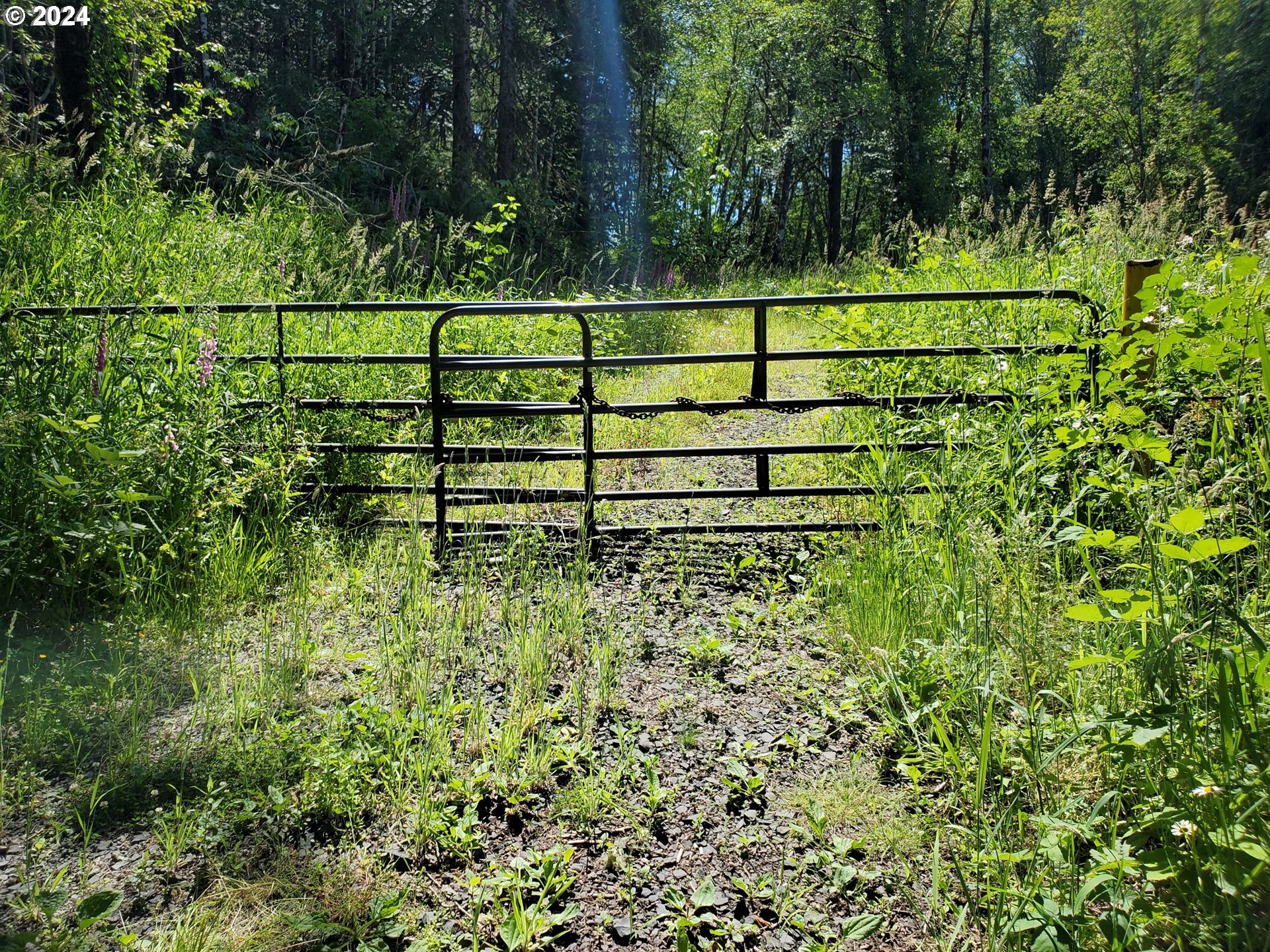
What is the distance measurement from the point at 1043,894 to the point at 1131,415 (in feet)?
4.86

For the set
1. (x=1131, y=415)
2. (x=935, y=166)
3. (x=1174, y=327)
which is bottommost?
(x=1131, y=415)

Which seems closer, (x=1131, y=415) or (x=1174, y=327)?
(x=1131, y=415)

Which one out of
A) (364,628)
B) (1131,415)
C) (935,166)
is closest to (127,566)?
(364,628)

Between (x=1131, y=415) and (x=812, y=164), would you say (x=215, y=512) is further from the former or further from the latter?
(x=812, y=164)

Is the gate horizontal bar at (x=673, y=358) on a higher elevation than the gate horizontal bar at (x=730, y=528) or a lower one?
higher

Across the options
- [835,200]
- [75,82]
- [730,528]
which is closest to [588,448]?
[730,528]

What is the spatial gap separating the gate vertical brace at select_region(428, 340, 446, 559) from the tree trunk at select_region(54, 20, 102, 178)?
663 cm

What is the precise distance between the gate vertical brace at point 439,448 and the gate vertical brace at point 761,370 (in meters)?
1.90

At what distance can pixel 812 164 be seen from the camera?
39.4 meters

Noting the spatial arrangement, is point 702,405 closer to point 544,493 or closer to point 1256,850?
point 544,493

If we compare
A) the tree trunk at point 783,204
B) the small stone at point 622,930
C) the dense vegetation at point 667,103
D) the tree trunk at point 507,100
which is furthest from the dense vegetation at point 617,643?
the tree trunk at point 783,204

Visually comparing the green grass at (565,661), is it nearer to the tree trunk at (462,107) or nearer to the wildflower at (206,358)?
the wildflower at (206,358)

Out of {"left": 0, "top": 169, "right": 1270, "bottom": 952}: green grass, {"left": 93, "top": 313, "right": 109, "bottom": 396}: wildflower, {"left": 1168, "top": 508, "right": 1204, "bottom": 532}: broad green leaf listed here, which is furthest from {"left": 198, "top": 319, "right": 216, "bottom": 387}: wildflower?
{"left": 1168, "top": 508, "right": 1204, "bottom": 532}: broad green leaf

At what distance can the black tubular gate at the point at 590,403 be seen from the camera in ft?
15.5
